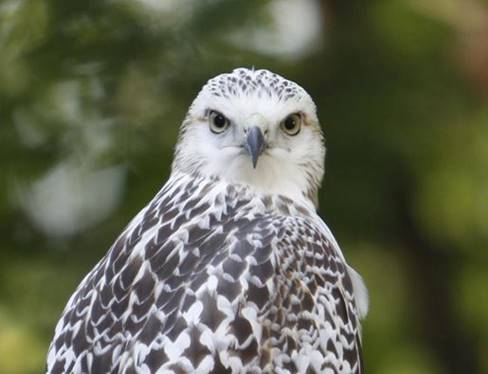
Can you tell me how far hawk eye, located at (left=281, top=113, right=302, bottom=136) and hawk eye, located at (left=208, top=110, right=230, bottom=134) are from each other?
279mm

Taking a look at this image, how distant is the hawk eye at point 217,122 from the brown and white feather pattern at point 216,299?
0.31m

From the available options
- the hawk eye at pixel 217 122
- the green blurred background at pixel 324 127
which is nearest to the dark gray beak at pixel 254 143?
the hawk eye at pixel 217 122

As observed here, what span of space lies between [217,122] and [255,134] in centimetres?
38

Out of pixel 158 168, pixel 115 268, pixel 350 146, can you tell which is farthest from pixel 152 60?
pixel 115 268

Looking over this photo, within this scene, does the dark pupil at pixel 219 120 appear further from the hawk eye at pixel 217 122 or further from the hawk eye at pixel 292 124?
the hawk eye at pixel 292 124

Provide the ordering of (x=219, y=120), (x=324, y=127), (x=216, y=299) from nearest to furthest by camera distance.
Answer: (x=216, y=299) → (x=219, y=120) → (x=324, y=127)

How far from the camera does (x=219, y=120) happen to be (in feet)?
26.6

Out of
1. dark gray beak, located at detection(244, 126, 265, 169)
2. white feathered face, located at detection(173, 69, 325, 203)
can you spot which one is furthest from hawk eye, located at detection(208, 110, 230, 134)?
dark gray beak, located at detection(244, 126, 265, 169)

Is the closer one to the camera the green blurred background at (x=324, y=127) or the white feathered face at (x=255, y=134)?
the white feathered face at (x=255, y=134)

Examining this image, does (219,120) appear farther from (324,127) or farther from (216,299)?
(324,127)

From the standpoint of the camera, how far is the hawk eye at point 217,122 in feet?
26.5

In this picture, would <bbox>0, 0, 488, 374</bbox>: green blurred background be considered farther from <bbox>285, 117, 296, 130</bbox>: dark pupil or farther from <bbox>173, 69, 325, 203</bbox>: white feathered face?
<bbox>285, 117, 296, 130</bbox>: dark pupil

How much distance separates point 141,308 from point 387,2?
6.23m

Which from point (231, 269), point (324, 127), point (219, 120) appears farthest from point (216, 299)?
point (324, 127)
